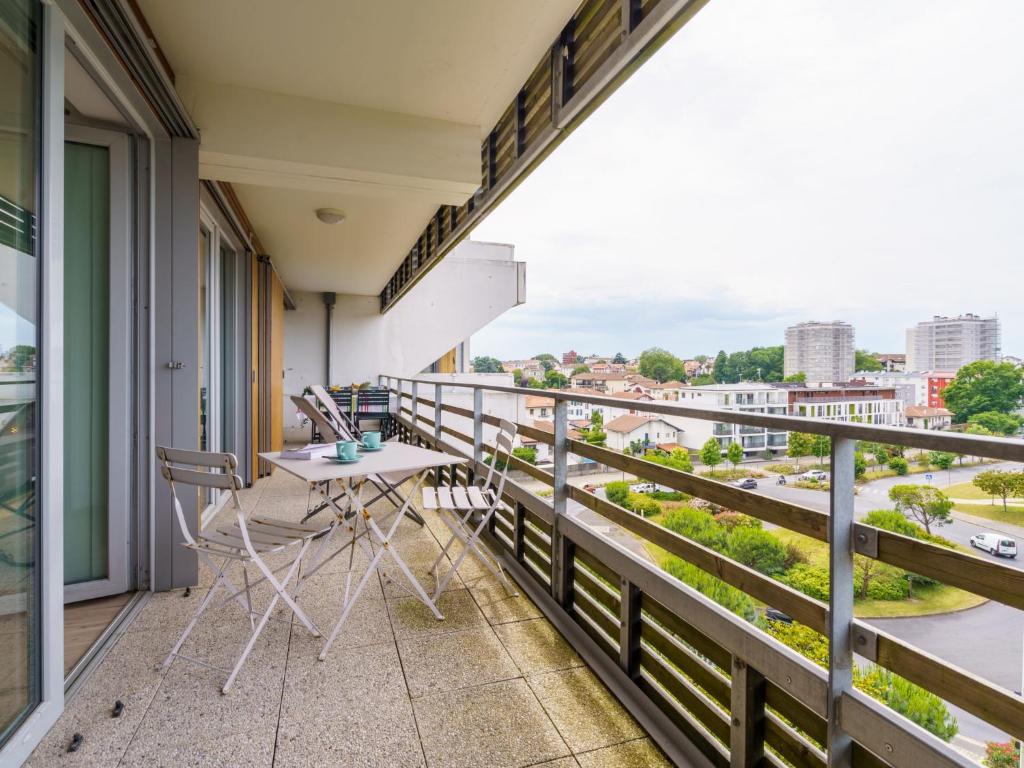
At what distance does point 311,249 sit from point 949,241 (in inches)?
290

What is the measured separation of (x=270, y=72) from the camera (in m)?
2.62

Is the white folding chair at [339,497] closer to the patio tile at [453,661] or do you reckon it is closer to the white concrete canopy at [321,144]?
the patio tile at [453,661]

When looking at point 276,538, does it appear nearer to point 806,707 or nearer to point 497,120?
point 806,707

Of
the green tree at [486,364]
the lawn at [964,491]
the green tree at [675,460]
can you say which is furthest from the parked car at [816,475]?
the green tree at [486,364]

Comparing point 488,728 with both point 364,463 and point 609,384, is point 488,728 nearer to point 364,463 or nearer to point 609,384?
point 364,463

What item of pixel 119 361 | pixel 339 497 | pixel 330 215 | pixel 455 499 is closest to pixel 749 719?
Answer: pixel 455 499

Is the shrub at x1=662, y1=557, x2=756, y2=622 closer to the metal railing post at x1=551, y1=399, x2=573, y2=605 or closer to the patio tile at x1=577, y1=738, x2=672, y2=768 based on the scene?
the patio tile at x1=577, y1=738, x2=672, y2=768

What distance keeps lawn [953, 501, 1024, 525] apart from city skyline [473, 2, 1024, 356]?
3.51 ft

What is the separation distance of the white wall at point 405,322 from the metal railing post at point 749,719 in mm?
8797

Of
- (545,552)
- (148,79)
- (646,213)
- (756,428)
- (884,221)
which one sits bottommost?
(545,552)

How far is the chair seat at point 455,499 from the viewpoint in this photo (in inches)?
101

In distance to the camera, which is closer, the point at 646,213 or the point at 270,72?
the point at 270,72

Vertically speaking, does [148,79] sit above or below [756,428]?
above

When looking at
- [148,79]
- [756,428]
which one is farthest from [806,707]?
[148,79]
